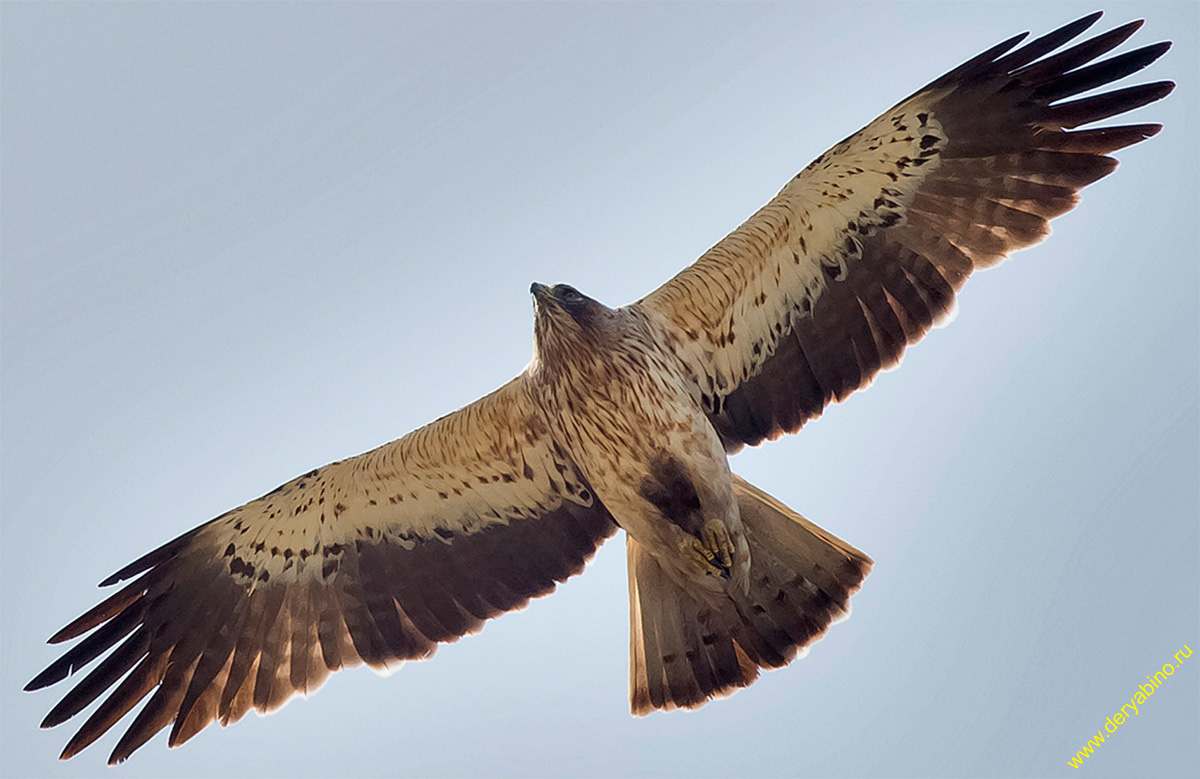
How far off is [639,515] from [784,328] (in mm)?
1430

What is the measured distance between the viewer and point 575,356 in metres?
6.61

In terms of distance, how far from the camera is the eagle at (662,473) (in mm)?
6520

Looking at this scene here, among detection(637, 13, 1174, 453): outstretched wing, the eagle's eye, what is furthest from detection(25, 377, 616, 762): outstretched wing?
detection(637, 13, 1174, 453): outstretched wing

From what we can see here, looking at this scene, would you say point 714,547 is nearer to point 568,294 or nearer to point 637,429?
point 637,429

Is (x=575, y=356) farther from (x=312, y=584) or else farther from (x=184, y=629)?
(x=184, y=629)

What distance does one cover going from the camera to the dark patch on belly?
6.40 meters

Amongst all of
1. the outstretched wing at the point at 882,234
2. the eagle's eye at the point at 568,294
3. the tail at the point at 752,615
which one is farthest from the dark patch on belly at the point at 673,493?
the eagle's eye at the point at 568,294

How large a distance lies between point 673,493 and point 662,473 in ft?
0.42

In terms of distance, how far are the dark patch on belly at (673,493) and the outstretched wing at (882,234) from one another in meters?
0.67

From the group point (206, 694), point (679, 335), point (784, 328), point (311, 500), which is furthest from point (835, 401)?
point (206, 694)

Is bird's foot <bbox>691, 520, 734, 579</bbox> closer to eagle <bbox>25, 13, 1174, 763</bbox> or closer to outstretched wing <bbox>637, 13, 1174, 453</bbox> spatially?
eagle <bbox>25, 13, 1174, 763</bbox>

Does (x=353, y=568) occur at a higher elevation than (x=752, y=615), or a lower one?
higher

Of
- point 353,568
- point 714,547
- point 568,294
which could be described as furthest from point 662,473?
point 353,568

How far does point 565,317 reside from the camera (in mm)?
6676
